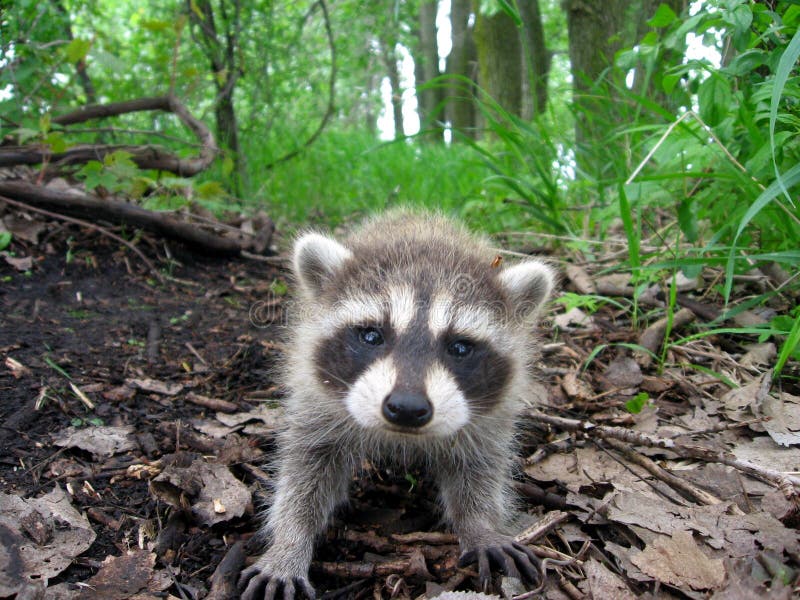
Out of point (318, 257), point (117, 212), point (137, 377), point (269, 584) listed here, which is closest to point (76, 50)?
point (117, 212)

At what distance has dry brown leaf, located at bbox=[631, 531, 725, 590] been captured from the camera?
2.50 m

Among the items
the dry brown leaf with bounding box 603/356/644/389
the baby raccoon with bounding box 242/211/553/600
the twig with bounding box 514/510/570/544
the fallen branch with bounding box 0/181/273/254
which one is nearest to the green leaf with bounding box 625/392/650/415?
the dry brown leaf with bounding box 603/356/644/389

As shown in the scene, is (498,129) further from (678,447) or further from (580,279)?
(678,447)

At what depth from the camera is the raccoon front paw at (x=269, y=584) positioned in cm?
288

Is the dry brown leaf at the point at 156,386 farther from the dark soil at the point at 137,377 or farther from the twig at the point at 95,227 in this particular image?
the twig at the point at 95,227

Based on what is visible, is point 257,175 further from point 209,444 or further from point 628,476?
point 628,476

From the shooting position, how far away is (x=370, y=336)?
125 inches

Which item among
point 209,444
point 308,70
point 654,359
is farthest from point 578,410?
point 308,70

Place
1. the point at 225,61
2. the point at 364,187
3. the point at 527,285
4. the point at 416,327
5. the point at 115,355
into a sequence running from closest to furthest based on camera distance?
the point at 416,327
the point at 527,285
the point at 115,355
the point at 225,61
the point at 364,187

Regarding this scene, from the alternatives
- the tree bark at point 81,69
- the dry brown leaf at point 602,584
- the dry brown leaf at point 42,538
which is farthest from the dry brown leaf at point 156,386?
the tree bark at point 81,69

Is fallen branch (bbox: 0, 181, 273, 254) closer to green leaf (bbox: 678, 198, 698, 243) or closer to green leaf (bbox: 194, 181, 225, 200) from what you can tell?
green leaf (bbox: 194, 181, 225, 200)

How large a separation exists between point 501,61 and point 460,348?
998 centimetres

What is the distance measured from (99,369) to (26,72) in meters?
2.81

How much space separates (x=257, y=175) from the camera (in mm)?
7930
